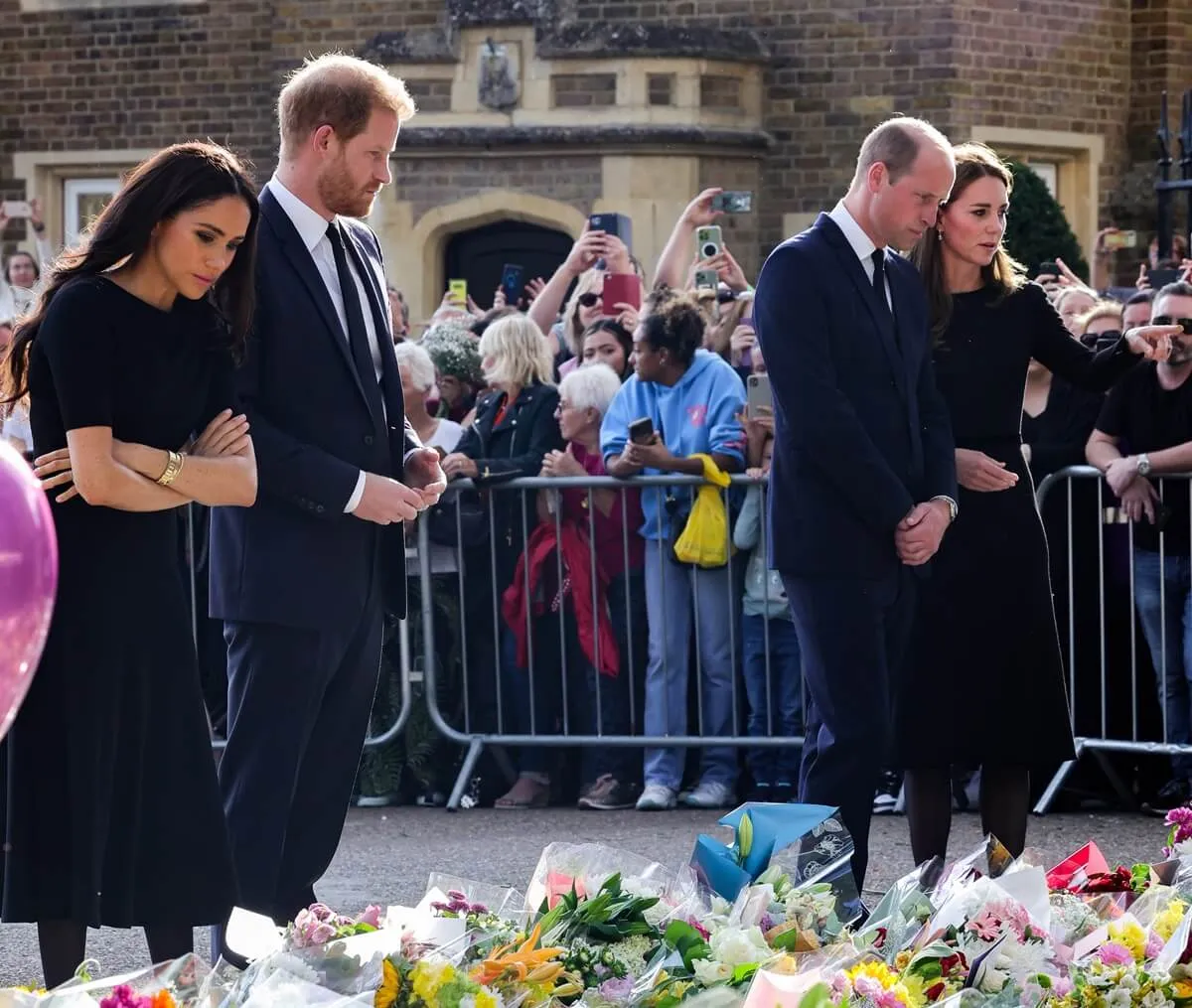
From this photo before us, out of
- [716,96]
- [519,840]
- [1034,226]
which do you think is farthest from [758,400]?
[716,96]

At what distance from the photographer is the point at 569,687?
27.8ft

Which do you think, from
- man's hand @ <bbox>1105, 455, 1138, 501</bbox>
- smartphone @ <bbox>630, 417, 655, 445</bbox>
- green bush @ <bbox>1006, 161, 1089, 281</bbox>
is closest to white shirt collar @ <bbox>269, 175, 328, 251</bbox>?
smartphone @ <bbox>630, 417, 655, 445</bbox>

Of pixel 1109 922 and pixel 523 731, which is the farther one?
pixel 523 731

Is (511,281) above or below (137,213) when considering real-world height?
below

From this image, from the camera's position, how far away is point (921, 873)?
4098 mm

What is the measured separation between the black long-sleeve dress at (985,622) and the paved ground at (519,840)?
2.83 feet

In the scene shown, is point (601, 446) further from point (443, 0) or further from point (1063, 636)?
point (443, 0)

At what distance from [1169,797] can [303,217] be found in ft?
14.2

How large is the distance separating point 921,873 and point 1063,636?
4173 millimetres

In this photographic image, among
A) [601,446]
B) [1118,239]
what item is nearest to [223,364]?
[601,446]

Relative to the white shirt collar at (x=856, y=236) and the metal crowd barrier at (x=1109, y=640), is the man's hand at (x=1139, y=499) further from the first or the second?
the white shirt collar at (x=856, y=236)

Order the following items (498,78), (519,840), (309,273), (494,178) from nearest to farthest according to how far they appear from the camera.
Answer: (309,273) < (519,840) < (498,78) < (494,178)

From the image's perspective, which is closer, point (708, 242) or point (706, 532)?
point (706, 532)

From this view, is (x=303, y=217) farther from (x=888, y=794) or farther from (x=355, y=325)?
(x=888, y=794)
